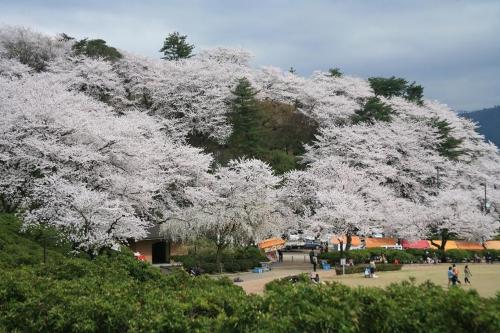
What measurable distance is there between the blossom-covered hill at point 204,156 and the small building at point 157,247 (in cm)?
150

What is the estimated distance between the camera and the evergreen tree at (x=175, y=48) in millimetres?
71188

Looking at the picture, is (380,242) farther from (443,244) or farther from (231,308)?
(231,308)

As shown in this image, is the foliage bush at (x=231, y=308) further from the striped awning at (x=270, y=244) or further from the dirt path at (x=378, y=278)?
the striped awning at (x=270, y=244)

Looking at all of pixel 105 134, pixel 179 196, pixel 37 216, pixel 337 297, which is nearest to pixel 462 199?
pixel 179 196

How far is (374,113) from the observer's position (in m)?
61.1

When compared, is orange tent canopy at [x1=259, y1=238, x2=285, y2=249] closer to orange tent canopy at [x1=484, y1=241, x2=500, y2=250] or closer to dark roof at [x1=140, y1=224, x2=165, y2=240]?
dark roof at [x1=140, y1=224, x2=165, y2=240]

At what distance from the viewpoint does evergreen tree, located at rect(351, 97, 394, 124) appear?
60750mm

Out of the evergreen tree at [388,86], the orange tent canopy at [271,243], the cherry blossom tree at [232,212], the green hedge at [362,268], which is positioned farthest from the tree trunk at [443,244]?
the evergreen tree at [388,86]

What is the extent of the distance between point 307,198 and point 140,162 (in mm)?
18926

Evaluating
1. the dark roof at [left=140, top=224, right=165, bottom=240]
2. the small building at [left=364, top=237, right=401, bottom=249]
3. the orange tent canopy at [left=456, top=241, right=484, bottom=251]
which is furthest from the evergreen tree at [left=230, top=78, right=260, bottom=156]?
the orange tent canopy at [left=456, top=241, right=484, bottom=251]

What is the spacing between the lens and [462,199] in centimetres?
4834

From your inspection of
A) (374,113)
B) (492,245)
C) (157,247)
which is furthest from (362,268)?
(374,113)

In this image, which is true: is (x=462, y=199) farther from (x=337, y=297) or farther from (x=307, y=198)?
(x=337, y=297)

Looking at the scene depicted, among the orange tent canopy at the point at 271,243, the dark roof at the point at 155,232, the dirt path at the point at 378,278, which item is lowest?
the dirt path at the point at 378,278
